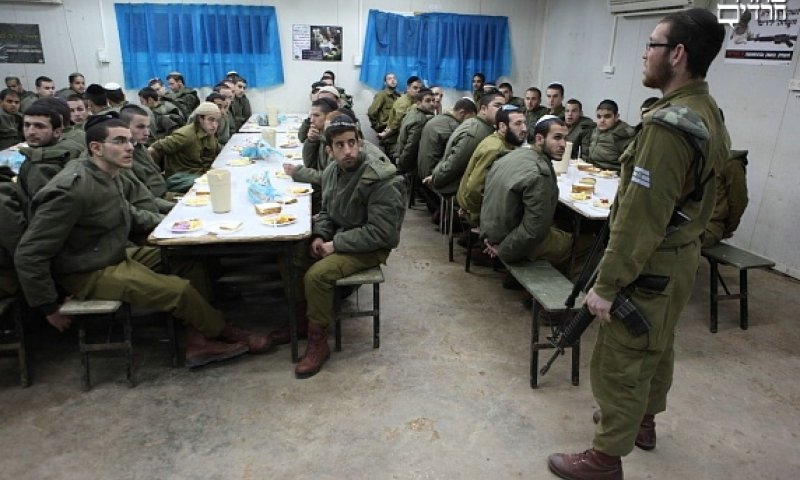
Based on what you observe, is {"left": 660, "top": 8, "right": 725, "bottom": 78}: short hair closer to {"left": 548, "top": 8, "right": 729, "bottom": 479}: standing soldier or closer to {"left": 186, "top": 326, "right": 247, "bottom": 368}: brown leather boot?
{"left": 548, "top": 8, "right": 729, "bottom": 479}: standing soldier

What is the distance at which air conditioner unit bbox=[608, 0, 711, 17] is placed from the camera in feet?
16.6

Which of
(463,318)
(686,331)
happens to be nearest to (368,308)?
(463,318)

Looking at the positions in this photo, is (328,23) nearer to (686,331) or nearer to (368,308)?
(368,308)

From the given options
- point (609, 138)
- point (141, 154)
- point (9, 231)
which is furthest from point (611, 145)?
point (9, 231)

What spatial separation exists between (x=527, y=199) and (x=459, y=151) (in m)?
1.38

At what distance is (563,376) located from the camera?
111 inches

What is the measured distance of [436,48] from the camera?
26.8 ft

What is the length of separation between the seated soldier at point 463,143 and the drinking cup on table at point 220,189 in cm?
206

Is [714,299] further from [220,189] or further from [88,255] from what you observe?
[88,255]

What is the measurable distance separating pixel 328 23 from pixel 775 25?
18.9ft

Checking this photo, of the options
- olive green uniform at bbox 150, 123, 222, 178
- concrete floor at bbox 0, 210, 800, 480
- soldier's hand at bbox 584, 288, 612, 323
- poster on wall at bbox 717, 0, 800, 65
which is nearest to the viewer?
soldier's hand at bbox 584, 288, 612, 323

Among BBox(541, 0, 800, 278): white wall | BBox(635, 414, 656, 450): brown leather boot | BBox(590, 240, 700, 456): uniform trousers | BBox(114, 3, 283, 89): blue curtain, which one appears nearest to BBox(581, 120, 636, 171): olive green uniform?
BBox(541, 0, 800, 278): white wall

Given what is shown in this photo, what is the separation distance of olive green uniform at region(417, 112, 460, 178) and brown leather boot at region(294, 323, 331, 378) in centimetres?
262

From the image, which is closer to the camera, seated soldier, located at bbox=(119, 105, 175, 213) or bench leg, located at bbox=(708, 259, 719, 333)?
bench leg, located at bbox=(708, 259, 719, 333)
